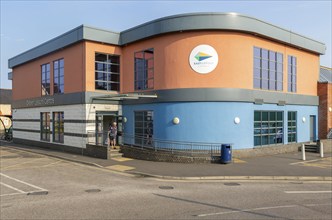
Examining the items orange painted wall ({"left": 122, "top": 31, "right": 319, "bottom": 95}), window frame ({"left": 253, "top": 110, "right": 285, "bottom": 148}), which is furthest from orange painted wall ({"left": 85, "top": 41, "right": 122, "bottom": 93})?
window frame ({"left": 253, "top": 110, "right": 285, "bottom": 148})

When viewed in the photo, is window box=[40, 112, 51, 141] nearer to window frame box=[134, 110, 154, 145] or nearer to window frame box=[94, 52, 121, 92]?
window frame box=[94, 52, 121, 92]

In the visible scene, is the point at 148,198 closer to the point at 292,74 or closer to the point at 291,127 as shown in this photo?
the point at 291,127

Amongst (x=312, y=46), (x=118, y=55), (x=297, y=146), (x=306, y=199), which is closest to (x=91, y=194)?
(x=306, y=199)

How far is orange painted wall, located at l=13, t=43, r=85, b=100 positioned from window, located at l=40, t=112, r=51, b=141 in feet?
6.80

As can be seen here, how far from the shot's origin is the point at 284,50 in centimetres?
2225

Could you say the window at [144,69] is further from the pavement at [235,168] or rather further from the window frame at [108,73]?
the pavement at [235,168]

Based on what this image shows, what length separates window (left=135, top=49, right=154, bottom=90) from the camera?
797 inches

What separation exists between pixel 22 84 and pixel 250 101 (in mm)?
22086

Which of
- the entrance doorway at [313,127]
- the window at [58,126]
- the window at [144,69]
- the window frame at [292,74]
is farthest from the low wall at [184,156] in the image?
the window at [58,126]

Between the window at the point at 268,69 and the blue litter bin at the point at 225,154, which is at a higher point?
the window at the point at 268,69

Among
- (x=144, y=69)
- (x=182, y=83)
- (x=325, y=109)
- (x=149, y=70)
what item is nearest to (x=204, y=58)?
(x=182, y=83)

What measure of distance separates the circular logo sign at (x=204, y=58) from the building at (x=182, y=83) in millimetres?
60

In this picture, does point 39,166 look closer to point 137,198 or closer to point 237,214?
point 137,198

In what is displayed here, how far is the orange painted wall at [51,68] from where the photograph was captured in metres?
21.1
